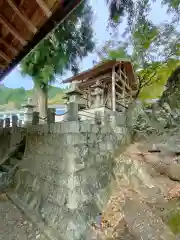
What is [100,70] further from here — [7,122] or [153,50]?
[7,122]

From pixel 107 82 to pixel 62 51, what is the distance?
3.81 meters

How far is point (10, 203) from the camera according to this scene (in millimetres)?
5844

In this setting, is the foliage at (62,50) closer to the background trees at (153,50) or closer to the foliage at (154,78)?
the background trees at (153,50)

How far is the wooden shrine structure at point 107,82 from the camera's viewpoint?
9.55 m

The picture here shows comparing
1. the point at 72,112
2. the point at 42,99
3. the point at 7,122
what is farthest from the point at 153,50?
the point at 7,122

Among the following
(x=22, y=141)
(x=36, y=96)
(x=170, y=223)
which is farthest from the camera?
(x=36, y=96)

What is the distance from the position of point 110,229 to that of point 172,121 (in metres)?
4.66

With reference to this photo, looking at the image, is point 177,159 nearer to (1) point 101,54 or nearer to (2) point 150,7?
(2) point 150,7

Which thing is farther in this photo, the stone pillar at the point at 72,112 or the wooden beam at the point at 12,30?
the stone pillar at the point at 72,112

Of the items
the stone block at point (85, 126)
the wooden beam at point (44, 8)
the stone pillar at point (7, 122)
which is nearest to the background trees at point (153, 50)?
the stone block at point (85, 126)

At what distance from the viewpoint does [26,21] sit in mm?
1665

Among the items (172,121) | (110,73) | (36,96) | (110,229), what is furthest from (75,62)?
(110,229)

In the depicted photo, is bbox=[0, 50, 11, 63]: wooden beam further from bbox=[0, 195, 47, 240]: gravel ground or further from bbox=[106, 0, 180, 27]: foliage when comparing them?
bbox=[106, 0, 180, 27]: foliage

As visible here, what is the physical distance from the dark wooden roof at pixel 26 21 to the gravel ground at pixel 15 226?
14.2 feet
